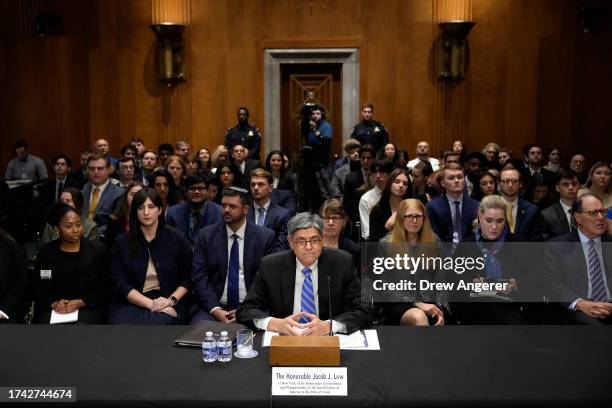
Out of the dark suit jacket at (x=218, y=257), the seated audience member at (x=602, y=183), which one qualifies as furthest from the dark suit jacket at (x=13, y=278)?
the seated audience member at (x=602, y=183)

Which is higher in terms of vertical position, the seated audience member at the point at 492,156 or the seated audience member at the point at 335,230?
the seated audience member at the point at 492,156

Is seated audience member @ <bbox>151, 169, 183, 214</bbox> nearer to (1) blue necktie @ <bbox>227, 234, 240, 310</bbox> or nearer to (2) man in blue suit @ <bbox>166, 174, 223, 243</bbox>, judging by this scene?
(2) man in blue suit @ <bbox>166, 174, 223, 243</bbox>

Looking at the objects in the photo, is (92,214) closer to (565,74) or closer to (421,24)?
(421,24)

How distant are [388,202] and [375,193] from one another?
458mm

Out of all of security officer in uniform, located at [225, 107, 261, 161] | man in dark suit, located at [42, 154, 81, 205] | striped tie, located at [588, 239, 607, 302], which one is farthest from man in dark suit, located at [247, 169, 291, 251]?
security officer in uniform, located at [225, 107, 261, 161]

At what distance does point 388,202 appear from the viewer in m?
5.17

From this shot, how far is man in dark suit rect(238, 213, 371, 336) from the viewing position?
3.08m

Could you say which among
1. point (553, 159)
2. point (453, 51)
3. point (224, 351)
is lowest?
point (224, 351)

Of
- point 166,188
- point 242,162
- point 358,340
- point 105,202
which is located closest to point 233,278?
point 358,340

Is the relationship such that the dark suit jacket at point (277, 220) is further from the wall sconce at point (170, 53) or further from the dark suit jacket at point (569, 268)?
the wall sconce at point (170, 53)

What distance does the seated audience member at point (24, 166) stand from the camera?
905 centimetres

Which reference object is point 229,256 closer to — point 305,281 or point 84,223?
point 305,281

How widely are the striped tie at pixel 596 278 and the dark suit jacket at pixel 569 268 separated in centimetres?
3

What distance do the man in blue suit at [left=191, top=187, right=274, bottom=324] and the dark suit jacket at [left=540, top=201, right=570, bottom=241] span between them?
2092 millimetres
